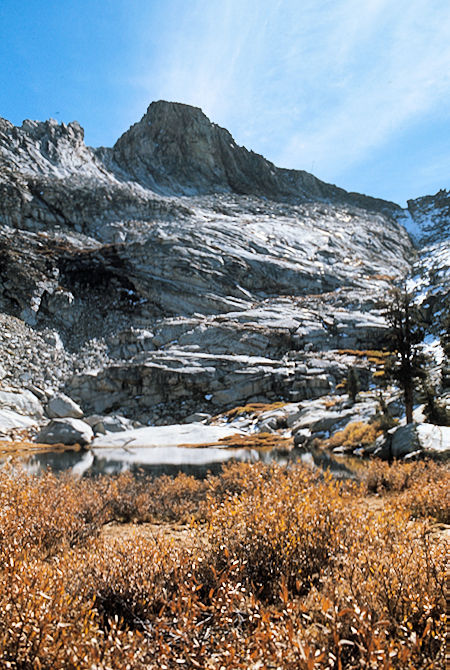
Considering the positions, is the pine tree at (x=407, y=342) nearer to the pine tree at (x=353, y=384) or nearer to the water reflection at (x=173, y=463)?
the water reflection at (x=173, y=463)

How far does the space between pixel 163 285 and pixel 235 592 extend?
2962 inches

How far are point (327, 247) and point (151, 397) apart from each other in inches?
2800

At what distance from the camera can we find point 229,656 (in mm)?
2312

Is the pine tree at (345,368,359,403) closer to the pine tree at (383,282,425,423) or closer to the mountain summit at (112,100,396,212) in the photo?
the pine tree at (383,282,425,423)

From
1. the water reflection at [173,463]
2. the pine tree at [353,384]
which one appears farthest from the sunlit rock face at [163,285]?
the water reflection at [173,463]

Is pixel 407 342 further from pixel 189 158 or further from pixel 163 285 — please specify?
pixel 189 158

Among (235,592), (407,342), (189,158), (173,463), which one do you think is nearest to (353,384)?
(407,342)

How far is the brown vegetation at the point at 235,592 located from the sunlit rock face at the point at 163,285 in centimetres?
5176

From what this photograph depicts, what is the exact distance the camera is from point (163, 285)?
2990 inches

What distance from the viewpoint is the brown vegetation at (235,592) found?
7.94 feet

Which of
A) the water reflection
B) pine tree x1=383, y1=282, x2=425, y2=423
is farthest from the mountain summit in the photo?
pine tree x1=383, y1=282, x2=425, y2=423

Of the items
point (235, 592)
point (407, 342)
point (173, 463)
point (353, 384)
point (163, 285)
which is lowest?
point (173, 463)

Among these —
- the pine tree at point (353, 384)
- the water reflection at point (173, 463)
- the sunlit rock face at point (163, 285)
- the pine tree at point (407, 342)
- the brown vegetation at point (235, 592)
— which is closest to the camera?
the brown vegetation at point (235, 592)

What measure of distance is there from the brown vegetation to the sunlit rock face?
170 feet
